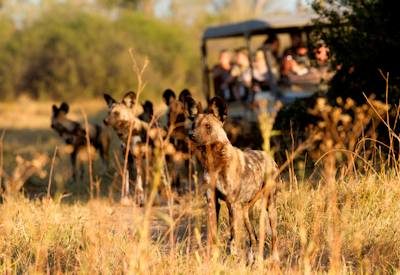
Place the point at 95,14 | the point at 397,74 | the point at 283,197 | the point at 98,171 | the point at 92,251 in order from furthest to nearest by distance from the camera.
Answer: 1. the point at 95,14
2. the point at 98,171
3. the point at 397,74
4. the point at 283,197
5. the point at 92,251

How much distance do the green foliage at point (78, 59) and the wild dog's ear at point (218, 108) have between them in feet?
72.5

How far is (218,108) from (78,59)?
78.6 ft

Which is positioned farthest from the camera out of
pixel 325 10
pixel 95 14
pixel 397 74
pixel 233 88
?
pixel 95 14

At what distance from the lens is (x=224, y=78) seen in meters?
13.7

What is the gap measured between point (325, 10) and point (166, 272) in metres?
5.15

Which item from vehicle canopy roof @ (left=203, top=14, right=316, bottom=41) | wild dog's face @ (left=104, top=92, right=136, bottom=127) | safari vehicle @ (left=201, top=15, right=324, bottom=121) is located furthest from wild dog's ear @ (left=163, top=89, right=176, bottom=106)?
vehicle canopy roof @ (left=203, top=14, right=316, bottom=41)

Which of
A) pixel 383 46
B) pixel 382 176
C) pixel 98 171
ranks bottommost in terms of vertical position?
pixel 98 171

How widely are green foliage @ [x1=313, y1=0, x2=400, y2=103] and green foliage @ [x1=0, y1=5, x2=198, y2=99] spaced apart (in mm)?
18459

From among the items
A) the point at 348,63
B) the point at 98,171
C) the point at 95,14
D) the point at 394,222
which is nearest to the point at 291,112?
the point at 348,63

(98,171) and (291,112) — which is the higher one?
(291,112)

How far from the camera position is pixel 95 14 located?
3175 cm

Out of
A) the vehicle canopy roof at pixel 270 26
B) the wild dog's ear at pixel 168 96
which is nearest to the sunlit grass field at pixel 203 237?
the wild dog's ear at pixel 168 96

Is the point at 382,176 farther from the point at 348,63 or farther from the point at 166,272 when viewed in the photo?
the point at 348,63

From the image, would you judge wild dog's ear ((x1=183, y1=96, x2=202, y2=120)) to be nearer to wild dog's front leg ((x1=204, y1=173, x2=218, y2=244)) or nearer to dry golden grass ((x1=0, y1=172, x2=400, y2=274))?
wild dog's front leg ((x1=204, y1=173, x2=218, y2=244))
